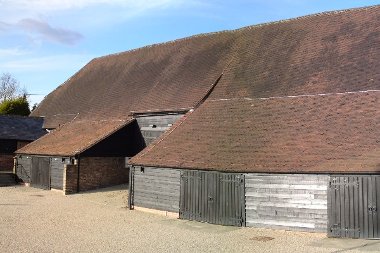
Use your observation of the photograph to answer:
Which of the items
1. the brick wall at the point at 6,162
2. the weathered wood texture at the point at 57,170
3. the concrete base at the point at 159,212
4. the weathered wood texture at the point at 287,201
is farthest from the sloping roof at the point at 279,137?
the brick wall at the point at 6,162

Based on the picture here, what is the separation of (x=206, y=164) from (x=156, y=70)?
1339 centimetres

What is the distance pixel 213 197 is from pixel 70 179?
10983mm

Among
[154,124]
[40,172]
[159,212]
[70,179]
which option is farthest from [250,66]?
[40,172]

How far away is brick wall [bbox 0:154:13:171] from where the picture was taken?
1292 inches

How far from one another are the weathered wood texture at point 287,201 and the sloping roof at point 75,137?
39.5 ft

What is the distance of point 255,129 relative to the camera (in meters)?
17.9

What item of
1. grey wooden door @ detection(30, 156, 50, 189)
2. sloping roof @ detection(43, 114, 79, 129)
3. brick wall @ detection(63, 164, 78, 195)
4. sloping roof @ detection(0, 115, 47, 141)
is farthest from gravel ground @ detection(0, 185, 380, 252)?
sloping roof @ detection(0, 115, 47, 141)

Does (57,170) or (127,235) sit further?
(57,170)

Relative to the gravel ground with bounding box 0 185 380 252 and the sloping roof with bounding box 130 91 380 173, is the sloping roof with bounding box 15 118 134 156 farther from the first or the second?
the sloping roof with bounding box 130 91 380 173

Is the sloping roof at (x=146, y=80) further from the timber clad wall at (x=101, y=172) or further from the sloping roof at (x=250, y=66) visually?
the timber clad wall at (x=101, y=172)

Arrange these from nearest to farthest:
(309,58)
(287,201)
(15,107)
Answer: (287,201) < (309,58) < (15,107)

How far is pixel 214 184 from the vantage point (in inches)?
647

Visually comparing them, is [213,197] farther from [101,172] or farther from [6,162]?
[6,162]

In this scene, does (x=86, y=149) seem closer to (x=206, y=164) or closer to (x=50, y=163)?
(x=50, y=163)
